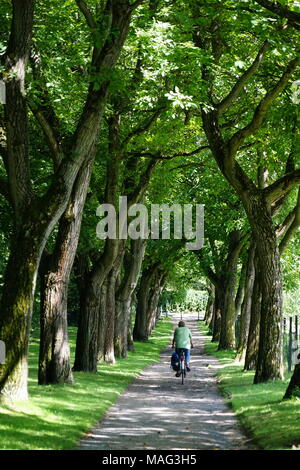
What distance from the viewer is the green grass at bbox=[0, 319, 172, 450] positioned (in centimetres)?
1030

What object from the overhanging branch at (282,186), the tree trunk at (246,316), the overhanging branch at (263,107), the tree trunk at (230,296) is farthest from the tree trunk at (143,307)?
the overhanging branch at (263,107)

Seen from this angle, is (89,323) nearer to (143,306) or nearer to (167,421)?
(167,421)

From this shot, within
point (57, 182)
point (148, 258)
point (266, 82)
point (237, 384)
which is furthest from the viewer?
point (148, 258)

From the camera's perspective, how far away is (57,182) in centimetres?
1383

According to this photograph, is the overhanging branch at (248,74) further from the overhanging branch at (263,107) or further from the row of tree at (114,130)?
the overhanging branch at (263,107)

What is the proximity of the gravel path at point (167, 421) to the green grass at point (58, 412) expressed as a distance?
10.1 inches

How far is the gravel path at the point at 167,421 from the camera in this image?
1076 cm

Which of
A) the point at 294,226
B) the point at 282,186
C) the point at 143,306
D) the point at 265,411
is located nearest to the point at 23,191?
the point at 265,411

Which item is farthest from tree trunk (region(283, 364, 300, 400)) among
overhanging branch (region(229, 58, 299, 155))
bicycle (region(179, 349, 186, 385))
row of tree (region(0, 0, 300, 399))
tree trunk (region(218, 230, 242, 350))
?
tree trunk (region(218, 230, 242, 350))

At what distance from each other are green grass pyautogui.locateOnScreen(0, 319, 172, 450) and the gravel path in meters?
0.26

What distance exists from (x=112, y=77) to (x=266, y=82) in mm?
6234

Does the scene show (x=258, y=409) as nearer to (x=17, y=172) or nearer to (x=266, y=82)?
(x=17, y=172)

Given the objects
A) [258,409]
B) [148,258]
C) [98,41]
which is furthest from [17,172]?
[148,258]

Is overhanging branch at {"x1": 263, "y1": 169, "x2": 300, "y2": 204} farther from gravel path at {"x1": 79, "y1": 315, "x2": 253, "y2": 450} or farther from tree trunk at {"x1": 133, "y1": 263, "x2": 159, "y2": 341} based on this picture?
tree trunk at {"x1": 133, "y1": 263, "x2": 159, "y2": 341}
